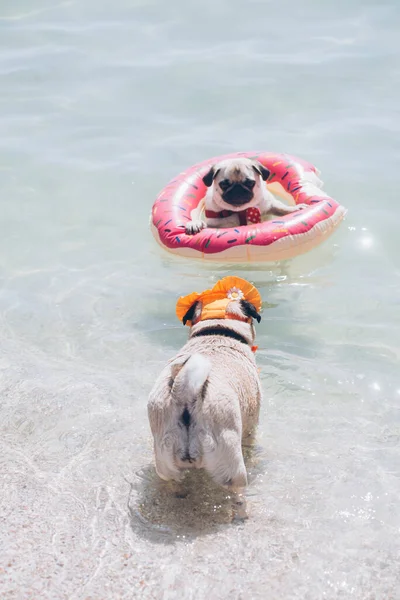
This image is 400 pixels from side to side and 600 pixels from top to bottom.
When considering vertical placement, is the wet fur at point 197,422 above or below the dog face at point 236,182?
above

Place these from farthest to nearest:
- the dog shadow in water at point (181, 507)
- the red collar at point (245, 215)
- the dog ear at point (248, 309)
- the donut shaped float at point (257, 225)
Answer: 1. the red collar at point (245, 215)
2. the donut shaped float at point (257, 225)
3. the dog ear at point (248, 309)
4. the dog shadow in water at point (181, 507)

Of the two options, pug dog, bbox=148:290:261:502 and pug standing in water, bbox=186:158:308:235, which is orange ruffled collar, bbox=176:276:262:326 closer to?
pug dog, bbox=148:290:261:502

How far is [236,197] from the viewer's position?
7688 millimetres

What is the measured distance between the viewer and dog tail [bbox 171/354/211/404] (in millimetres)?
4234

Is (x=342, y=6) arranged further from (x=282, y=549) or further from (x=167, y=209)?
(x=282, y=549)

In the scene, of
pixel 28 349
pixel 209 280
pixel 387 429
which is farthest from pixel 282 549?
pixel 209 280

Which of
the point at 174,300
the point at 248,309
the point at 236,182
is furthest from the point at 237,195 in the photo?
the point at 248,309

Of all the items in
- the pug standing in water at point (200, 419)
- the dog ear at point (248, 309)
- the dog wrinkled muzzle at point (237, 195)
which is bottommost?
the dog wrinkled muzzle at point (237, 195)

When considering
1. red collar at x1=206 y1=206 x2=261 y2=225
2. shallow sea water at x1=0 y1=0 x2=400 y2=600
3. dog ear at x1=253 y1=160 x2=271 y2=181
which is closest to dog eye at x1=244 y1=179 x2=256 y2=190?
dog ear at x1=253 y1=160 x2=271 y2=181

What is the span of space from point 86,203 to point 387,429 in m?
5.46

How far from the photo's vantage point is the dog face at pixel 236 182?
766 cm

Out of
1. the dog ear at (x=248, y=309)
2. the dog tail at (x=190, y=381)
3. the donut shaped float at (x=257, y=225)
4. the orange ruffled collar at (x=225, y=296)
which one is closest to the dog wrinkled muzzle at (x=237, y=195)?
the donut shaped float at (x=257, y=225)

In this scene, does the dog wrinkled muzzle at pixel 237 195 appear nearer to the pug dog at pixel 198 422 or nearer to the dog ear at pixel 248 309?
the dog ear at pixel 248 309

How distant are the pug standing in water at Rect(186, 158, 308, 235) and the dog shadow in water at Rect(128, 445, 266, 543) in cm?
334
